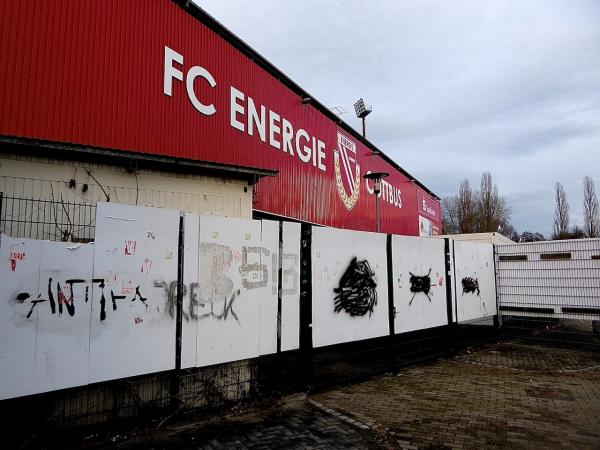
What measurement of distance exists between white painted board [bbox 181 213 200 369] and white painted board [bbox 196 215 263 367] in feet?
0.24

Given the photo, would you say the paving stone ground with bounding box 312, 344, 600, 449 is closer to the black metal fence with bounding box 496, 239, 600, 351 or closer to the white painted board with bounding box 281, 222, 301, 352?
the white painted board with bounding box 281, 222, 301, 352

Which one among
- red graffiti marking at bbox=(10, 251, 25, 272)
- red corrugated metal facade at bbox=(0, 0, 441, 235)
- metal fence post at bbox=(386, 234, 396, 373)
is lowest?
metal fence post at bbox=(386, 234, 396, 373)

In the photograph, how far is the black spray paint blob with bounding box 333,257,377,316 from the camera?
7141 millimetres

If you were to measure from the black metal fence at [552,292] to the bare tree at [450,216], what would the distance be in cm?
5006

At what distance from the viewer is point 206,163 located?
6.77 m

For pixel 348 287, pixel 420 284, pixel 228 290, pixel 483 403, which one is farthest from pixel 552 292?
pixel 228 290

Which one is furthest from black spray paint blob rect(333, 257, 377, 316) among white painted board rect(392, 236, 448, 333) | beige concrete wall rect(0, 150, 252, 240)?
beige concrete wall rect(0, 150, 252, 240)

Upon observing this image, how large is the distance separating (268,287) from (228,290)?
2.34 ft

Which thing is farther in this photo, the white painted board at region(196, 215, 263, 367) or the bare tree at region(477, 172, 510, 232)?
the bare tree at region(477, 172, 510, 232)

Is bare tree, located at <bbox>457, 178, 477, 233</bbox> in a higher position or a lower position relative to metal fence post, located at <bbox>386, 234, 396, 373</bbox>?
higher

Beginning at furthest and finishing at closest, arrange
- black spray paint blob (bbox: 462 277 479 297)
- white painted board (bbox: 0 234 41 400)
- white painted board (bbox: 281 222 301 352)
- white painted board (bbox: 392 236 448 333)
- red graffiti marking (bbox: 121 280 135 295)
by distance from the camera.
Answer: black spray paint blob (bbox: 462 277 479 297)
white painted board (bbox: 392 236 448 333)
white painted board (bbox: 281 222 301 352)
red graffiti marking (bbox: 121 280 135 295)
white painted board (bbox: 0 234 41 400)

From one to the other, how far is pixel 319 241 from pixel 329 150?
9.50m

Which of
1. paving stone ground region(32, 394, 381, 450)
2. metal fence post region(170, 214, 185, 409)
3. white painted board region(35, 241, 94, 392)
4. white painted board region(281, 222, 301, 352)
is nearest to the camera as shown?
white painted board region(35, 241, 94, 392)

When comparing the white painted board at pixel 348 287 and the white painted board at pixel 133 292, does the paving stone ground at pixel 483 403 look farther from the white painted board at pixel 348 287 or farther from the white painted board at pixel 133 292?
the white painted board at pixel 133 292
